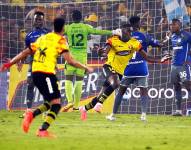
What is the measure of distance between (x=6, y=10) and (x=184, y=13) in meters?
5.46

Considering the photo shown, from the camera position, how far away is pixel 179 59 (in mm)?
18312

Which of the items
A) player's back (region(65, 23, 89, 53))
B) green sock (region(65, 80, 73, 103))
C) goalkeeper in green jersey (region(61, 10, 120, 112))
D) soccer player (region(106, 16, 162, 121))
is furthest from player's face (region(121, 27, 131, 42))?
green sock (region(65, 80, 73, 103))

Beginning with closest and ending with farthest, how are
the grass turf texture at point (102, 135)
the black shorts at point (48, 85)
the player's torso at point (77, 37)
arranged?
the grass turf texture at point (102, 135), the black shorts at point (48, 85), the player's torso at point (77, 37)

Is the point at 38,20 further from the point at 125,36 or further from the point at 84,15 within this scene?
the point at 84,15

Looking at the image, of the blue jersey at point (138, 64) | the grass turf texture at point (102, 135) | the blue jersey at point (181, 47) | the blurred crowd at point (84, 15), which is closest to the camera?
the grass turf texture at point (102, 135)

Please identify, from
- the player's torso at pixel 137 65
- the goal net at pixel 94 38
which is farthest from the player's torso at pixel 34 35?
the goal net at pixel 94 38

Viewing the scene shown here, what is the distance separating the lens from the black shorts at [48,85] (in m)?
11.4

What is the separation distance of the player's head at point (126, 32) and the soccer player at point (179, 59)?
2.92m

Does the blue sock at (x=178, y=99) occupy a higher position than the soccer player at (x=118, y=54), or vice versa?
the soccer player at (x=118, y=54)

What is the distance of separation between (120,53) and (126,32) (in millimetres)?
487

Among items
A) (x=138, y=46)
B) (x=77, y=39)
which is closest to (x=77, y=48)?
(x=77, y=39)

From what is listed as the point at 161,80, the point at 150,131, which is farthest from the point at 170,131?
the point at 161,80

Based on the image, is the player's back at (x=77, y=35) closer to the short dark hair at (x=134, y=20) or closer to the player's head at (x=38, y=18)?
the player's head at (x=38, y=18)

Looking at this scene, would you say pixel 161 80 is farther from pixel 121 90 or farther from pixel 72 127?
pixel 72 127
